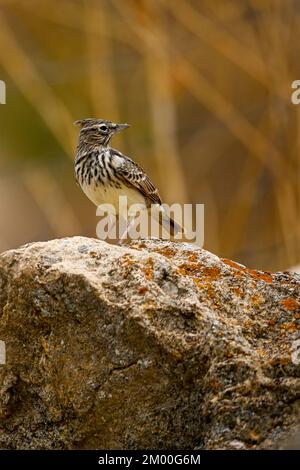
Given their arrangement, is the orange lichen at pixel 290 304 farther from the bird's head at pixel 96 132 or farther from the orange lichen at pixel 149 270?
the bird's head at pixel 96 132

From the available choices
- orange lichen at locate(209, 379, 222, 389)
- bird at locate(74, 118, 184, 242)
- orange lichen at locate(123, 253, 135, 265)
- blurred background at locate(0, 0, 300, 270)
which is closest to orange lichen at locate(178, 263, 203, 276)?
orange lichen at locate(123, 253, 135, 265)

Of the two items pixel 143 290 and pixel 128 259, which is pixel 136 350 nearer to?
pixel 143 290

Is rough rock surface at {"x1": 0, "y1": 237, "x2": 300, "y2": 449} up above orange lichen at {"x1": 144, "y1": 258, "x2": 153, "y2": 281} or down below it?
below

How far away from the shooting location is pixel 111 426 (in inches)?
164

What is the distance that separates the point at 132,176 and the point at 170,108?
1.97 m

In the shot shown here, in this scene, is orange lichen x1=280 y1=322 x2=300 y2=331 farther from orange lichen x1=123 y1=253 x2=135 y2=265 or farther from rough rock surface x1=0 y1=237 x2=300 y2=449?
orange lichen x1=123 y1=253 x2=135 y2=265

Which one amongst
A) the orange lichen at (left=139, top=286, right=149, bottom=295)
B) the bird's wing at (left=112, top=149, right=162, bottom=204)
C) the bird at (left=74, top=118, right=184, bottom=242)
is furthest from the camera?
the bird's wing at (left=112, top=149, right=162, bottom=204)

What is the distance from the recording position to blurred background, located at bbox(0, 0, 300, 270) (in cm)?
795

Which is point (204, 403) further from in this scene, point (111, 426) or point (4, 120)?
point (4, 120)

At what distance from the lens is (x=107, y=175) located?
6996 millimetres

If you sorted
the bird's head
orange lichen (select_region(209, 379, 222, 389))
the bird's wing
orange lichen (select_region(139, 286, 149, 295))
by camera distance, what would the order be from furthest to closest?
the bird's head → the bird's wing → orange lichen (select_region(139, 286, 149, 295)) → orange lichen (select_region(209, 379, 222, 389))

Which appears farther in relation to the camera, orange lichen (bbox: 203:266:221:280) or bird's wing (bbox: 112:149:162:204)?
bird's wing (bbox: 112:149:162:204)

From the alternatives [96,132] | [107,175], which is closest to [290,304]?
[107,175]
